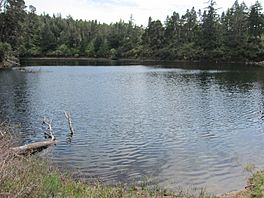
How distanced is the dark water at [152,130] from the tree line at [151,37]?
5704cm

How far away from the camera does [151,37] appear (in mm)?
157125

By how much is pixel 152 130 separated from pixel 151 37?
128252 millimetres

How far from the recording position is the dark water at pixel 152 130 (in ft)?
71.5

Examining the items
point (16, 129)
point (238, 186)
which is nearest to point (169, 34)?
point (16, 129)

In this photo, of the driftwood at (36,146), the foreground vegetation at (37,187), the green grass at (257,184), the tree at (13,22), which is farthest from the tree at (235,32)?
the foreground vegetation at (37,187)

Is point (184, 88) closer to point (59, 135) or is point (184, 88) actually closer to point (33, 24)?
point (59, 135)

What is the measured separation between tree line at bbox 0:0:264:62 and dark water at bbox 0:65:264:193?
5704 centimetres

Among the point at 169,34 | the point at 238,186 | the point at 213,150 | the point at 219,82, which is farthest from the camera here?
the point at 169,34

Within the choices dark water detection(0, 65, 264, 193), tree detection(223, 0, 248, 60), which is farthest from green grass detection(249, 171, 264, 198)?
tree detection(223, 0, 248, 60)

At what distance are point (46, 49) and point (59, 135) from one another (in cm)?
15645

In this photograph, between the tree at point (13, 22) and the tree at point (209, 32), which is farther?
the tree at point (209, 32)

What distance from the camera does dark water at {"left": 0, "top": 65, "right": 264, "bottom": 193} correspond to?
71.5 ft

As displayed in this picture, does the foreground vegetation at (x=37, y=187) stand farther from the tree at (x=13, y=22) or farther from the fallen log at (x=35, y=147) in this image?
the tree at (x=13, y=22)

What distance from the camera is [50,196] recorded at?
11.0 m
